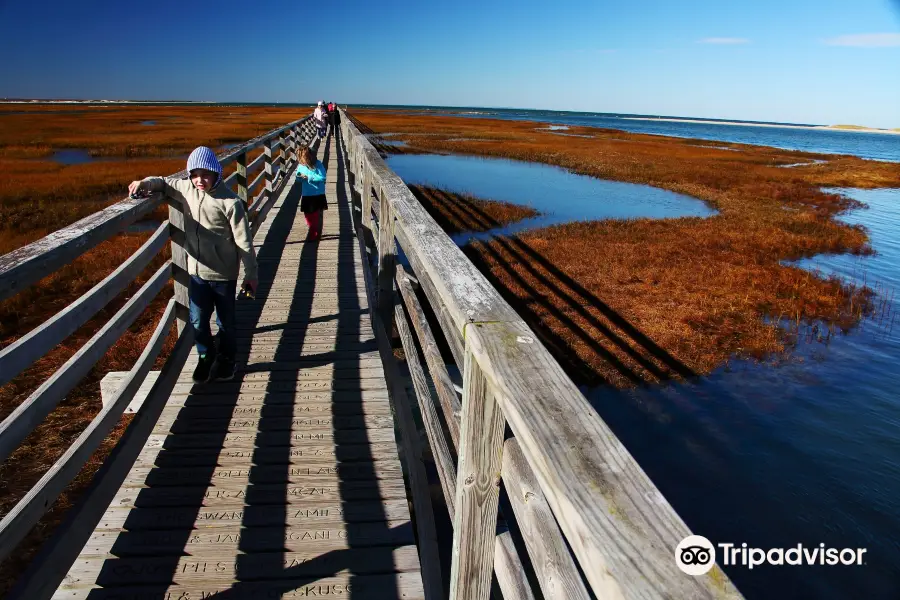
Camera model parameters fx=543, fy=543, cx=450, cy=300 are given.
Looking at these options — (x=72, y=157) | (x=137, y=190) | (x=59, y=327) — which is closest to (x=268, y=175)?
(x=137, y=190)

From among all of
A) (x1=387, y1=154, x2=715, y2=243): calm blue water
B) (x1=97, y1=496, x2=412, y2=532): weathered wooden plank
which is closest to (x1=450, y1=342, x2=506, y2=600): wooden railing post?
(x1=97, y1=496, x2=412, y2=532): weathered wooden plank

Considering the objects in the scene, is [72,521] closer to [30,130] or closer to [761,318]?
[761,318]

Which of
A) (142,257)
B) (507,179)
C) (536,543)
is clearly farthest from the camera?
(507,179)

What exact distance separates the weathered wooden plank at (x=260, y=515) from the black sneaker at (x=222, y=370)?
4.44 feet

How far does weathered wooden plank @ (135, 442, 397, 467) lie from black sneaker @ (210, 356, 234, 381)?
0.86 metres

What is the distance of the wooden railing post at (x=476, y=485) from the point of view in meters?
1.49

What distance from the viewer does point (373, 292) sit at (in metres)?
5.63

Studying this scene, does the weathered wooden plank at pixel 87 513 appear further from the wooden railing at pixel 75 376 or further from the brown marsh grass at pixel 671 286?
the brown marsh grass at pixel 671 286

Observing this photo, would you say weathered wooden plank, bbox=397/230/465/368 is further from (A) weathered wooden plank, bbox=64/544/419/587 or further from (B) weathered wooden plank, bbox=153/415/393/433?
(B) weathered wooden plank, bbox=153/415/393/433

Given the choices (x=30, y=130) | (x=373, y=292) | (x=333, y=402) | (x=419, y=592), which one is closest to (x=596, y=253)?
(x=373, y=292)

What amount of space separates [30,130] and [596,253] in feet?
165

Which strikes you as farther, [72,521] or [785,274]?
[785,274]

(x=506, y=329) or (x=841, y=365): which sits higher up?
(x=506, y=329)

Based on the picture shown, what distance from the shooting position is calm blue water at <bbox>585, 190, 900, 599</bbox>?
16.9 feet
